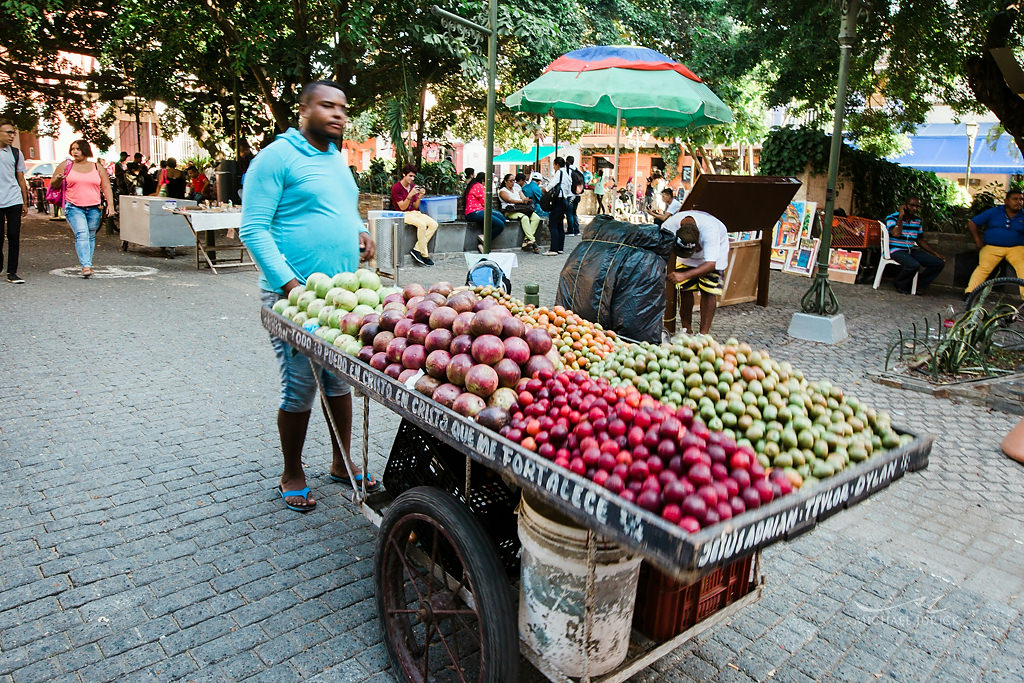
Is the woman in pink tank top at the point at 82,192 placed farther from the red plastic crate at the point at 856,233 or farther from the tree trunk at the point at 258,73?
the red plastic crate at the point at 856,233

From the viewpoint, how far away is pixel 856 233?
13.0 metres

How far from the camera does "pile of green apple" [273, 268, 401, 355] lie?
3.30 metres

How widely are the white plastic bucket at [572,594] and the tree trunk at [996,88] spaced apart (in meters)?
10.8

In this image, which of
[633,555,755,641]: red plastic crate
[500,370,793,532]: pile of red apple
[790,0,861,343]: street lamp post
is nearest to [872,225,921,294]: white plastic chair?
[790,0,861,343]: street lamp post

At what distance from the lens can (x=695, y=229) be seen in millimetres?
7035

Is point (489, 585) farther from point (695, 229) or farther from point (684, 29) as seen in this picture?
point (684, 29)

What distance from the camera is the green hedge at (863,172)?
48.7 feet

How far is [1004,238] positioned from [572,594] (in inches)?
418

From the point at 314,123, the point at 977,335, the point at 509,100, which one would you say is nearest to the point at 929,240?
the point at 977,335

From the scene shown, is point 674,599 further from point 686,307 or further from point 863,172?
point 863,172

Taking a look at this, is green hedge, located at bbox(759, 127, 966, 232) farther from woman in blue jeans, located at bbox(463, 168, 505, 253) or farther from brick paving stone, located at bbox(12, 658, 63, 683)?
brick paving stone, located at bbox(12, 658, 63, 683)

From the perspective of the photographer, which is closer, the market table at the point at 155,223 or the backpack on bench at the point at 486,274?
the backpack on bench at the point at 486,274

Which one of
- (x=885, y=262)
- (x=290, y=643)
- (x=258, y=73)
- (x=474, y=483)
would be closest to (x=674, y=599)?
(x=474, y=483)

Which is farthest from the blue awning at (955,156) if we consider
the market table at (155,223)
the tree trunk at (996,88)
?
the market table at (155,223)
